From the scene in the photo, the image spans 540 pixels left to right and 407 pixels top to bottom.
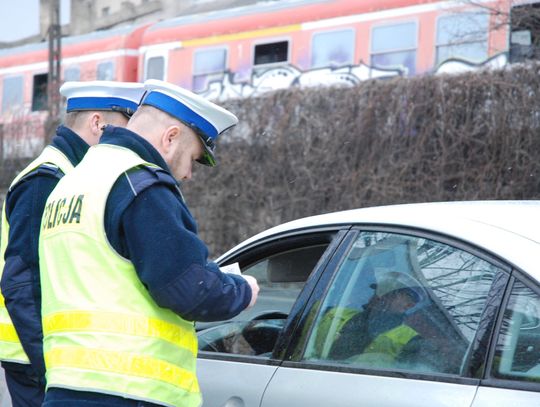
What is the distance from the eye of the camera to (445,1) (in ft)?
45.9

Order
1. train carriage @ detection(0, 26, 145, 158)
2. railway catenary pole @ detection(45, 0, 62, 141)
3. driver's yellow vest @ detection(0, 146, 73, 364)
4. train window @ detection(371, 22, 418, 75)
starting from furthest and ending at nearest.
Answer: train carriage @ detection(0, 26, 145, 158) → railway catenary pole @ detection(45, 0, 62, 141) → train window @ detection(371, 22, 418, 75) → driver's yellow vest @ detection(0, 146, 73, 364)

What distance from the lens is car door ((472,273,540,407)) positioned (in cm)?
243

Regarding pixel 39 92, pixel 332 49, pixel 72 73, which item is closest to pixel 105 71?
pixel 72 73

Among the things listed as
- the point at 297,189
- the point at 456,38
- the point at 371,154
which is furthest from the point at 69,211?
the point at 456,38

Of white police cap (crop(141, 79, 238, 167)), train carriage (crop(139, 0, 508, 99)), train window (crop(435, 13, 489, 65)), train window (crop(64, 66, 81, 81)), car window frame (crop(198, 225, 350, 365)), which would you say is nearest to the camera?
white police cap (crop(141, 79, 238, 167))

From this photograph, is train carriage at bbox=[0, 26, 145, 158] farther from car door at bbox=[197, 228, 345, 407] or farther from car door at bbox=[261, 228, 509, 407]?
car door at bbox=[261, 228, 509, 407]

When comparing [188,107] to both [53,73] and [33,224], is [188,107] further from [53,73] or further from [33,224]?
[53,73]

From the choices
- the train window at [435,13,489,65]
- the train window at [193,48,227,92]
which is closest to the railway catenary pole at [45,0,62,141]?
the train window at [193,48,227,92]

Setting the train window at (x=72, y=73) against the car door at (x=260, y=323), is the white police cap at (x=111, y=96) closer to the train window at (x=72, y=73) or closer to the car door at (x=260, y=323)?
the car door at (x=260, y=323)

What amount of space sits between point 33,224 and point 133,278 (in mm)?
908

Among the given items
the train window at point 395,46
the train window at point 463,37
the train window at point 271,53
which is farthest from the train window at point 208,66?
A: the train window at point 463,37

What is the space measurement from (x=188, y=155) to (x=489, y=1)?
10387 mm

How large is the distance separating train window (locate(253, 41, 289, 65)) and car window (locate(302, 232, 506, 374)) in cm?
1335

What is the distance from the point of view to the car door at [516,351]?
2434 mm
